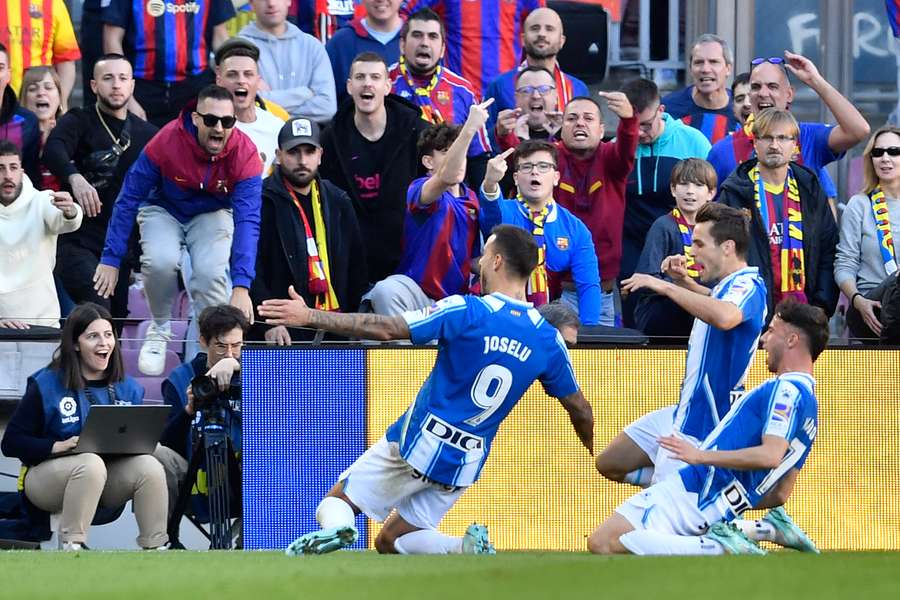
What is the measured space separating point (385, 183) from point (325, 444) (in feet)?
7.79

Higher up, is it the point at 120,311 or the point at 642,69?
the point at 642,69

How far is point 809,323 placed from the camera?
8.78 metres

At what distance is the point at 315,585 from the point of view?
7219 millimetres

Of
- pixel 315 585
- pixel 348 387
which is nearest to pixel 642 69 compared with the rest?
pixel 348 387

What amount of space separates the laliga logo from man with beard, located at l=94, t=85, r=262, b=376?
70.2 inches

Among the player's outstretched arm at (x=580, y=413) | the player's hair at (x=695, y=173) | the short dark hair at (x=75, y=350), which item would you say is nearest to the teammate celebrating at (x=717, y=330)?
the player's outstretched arm at (x=580, y=413)

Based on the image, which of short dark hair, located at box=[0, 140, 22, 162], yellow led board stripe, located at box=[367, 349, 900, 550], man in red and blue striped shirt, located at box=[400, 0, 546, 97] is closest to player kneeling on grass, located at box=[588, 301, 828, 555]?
yellow led board stripe, located at box=[367, 349, 900, 550]

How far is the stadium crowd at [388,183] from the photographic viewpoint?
11.4m

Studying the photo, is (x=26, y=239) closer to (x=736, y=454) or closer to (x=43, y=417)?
(x=43, y=417)

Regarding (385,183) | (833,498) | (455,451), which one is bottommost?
(833,498)

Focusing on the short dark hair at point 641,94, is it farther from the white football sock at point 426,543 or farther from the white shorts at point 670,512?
the white football sock at point 426,543

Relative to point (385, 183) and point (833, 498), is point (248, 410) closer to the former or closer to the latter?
point (385, 183)

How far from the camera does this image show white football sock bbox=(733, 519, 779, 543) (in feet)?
30.3

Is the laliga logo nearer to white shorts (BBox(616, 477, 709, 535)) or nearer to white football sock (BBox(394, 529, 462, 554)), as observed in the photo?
white football sock (BBox(394, 529, 462, 554))
